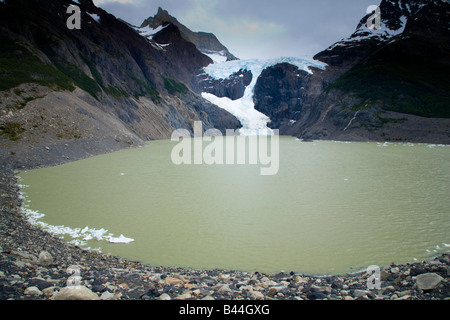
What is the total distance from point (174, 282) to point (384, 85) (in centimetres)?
11827

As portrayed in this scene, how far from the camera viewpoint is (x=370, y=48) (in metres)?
162

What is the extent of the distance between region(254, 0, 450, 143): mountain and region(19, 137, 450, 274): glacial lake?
64473mm

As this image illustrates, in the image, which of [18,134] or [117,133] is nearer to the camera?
[18,134]

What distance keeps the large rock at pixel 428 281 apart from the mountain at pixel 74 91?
3535 cm

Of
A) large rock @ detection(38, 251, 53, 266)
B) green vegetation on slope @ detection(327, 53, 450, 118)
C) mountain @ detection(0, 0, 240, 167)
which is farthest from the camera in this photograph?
green vegetation on slope @ detection(327, 53, 450, 118)

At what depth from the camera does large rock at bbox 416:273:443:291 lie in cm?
631

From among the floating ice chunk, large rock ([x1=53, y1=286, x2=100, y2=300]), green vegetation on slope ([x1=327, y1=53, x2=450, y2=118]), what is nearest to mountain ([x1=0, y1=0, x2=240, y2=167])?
the floating ice chunk

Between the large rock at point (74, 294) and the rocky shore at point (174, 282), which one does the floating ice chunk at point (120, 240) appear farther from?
the large rock at point (74, 294)

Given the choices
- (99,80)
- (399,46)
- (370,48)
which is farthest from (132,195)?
(370,48)

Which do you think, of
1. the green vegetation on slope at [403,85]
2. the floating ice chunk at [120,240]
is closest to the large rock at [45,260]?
the floating ice chunk at [120,240]

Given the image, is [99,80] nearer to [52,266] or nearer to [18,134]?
[18,134]

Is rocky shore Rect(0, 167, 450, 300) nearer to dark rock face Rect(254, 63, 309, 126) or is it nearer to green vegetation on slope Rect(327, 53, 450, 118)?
green vegetation on slope Rect(327, 53, 450, 118)

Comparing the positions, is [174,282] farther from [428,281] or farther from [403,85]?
[403,85]

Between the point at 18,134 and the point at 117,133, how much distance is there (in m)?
20.6
